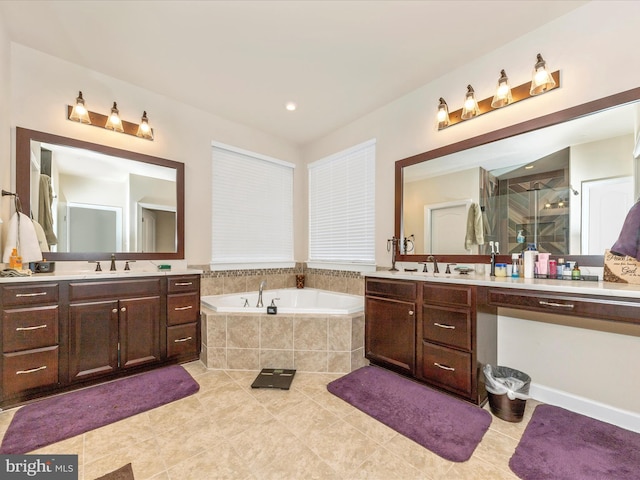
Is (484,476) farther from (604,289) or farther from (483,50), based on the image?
(483,50)

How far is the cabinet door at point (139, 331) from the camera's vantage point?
238cm

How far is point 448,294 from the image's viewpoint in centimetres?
210

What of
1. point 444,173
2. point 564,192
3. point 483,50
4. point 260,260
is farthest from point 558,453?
point 260,260

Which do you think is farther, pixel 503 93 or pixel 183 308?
pixel 183 308

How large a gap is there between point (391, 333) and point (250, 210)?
238cm

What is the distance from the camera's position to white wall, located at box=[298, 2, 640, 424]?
1.76 meters

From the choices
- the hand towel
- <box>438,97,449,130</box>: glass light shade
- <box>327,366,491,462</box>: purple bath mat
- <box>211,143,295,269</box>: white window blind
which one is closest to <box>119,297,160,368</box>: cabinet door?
<box>211,143,295,269</box>: white window blind

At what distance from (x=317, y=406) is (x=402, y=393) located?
→ 0.67 m

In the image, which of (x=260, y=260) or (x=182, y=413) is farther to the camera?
(x=260, y=260)

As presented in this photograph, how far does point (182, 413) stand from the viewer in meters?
1.91

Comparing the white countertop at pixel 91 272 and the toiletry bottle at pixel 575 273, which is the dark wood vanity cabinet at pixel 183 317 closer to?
the white countertop at pixel 91 272

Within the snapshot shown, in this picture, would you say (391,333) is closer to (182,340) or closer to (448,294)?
(448,294)

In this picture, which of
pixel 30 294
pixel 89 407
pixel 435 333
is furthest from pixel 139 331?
pixel 435 333
